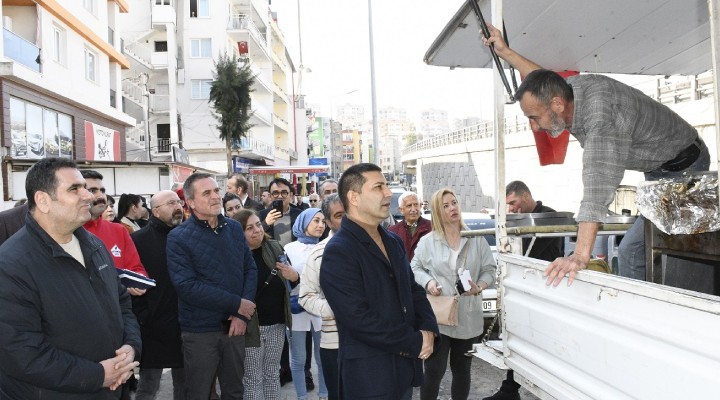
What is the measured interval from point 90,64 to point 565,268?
21497mm

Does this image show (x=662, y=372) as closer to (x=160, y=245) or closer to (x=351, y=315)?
(x=351, y=315)

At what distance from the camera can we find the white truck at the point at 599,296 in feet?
6.22

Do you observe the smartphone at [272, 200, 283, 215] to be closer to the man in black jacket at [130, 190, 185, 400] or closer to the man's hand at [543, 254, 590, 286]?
the man in black jacket at [130, 190, 185, 400]

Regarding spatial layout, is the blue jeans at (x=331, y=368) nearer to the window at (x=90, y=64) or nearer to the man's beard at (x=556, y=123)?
the man's beard at (x=556, y=123)

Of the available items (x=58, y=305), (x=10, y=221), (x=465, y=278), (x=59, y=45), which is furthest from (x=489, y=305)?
(x=59, y=45)

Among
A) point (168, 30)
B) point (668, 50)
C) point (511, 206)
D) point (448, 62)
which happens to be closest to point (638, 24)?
point (668, 50)

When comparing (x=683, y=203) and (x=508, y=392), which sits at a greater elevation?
(x=683, y=203)

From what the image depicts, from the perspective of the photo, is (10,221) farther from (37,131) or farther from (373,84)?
(373,84)

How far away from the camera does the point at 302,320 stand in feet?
18.4

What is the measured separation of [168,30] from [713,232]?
38196 mm

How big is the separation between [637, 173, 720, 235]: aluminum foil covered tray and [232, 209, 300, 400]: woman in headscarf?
3142 millimetres

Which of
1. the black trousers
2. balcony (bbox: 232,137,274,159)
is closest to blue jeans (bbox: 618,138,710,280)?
the black trousers

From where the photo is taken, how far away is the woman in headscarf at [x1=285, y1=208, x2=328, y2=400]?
5535 mm

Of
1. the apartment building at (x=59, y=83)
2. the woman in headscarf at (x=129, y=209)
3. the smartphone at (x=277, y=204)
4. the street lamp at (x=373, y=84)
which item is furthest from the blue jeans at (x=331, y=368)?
the street lamp at (x=373, y=84)
